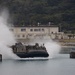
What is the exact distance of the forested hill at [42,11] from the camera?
542 feet

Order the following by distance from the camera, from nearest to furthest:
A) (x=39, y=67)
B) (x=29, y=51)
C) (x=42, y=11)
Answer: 1. (x=39, y=67)
2. (x=29, y=51)
3. (x=42, y=11)

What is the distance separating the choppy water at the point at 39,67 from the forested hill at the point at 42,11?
7139cm

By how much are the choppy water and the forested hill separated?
7139cm

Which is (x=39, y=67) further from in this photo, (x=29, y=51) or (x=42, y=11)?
(x=42, y=11)

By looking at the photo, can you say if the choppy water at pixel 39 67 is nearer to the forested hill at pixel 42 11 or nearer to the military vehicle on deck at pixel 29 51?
the military vehicle on deck at pixel 29 51

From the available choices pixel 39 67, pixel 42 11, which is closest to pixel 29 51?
pixel 39 67

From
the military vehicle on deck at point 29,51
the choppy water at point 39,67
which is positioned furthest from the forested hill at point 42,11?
Answer: the choppy water at point 39,67

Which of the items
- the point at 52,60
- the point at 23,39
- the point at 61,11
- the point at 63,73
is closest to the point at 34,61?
the point at 52,60

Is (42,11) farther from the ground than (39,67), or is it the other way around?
(42,11)

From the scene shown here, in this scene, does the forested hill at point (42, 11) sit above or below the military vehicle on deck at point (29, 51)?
above

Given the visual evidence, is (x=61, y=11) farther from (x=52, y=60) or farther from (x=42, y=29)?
(x=52, y=60)

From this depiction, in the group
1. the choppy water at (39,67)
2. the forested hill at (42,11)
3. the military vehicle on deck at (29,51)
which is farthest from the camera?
the forested hill at (42,11)

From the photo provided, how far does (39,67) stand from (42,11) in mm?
92156

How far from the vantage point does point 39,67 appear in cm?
8100
